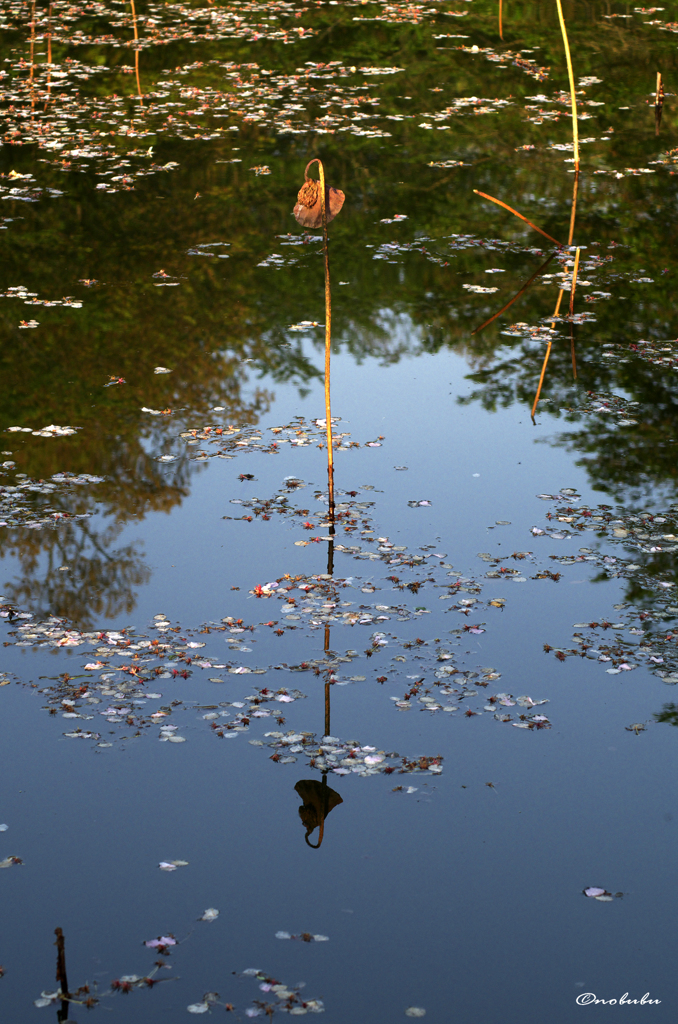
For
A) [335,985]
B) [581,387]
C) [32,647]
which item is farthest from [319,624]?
[581,387]

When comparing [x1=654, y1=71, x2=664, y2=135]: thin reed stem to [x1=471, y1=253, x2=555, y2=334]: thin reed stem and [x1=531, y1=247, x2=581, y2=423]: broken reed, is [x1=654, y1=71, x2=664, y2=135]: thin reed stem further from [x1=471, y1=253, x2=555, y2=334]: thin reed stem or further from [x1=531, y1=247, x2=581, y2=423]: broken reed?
[x1=471, y1=253, x2=555, y2=334]: thin reed stem

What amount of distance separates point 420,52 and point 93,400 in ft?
54.2

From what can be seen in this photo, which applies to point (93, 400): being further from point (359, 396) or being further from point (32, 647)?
point (32, 647)

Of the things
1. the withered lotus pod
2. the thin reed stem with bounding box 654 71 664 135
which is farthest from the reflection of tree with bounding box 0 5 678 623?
the withered lotus pod

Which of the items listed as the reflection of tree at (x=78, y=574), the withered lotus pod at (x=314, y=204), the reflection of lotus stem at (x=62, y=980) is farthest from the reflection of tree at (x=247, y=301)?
the reflection of lotus stem at (x=62, y=980)

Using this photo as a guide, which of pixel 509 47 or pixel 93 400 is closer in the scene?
pixel 93 400

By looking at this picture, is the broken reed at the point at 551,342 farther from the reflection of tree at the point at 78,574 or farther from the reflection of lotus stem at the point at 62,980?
the reflection of lotus stem at the point at 62,980

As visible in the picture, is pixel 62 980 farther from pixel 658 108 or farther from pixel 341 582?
pixel 658 108

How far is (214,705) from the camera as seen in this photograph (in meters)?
7.36

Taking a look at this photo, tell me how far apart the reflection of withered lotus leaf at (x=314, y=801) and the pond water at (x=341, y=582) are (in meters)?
0.03

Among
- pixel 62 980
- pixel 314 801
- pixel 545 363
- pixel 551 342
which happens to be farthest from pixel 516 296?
pixel 62 980

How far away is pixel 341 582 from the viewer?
28.6 feet

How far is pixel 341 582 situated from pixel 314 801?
97.9 inches

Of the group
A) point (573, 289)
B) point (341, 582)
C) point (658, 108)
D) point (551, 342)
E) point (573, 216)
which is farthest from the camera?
point (658, 108)
